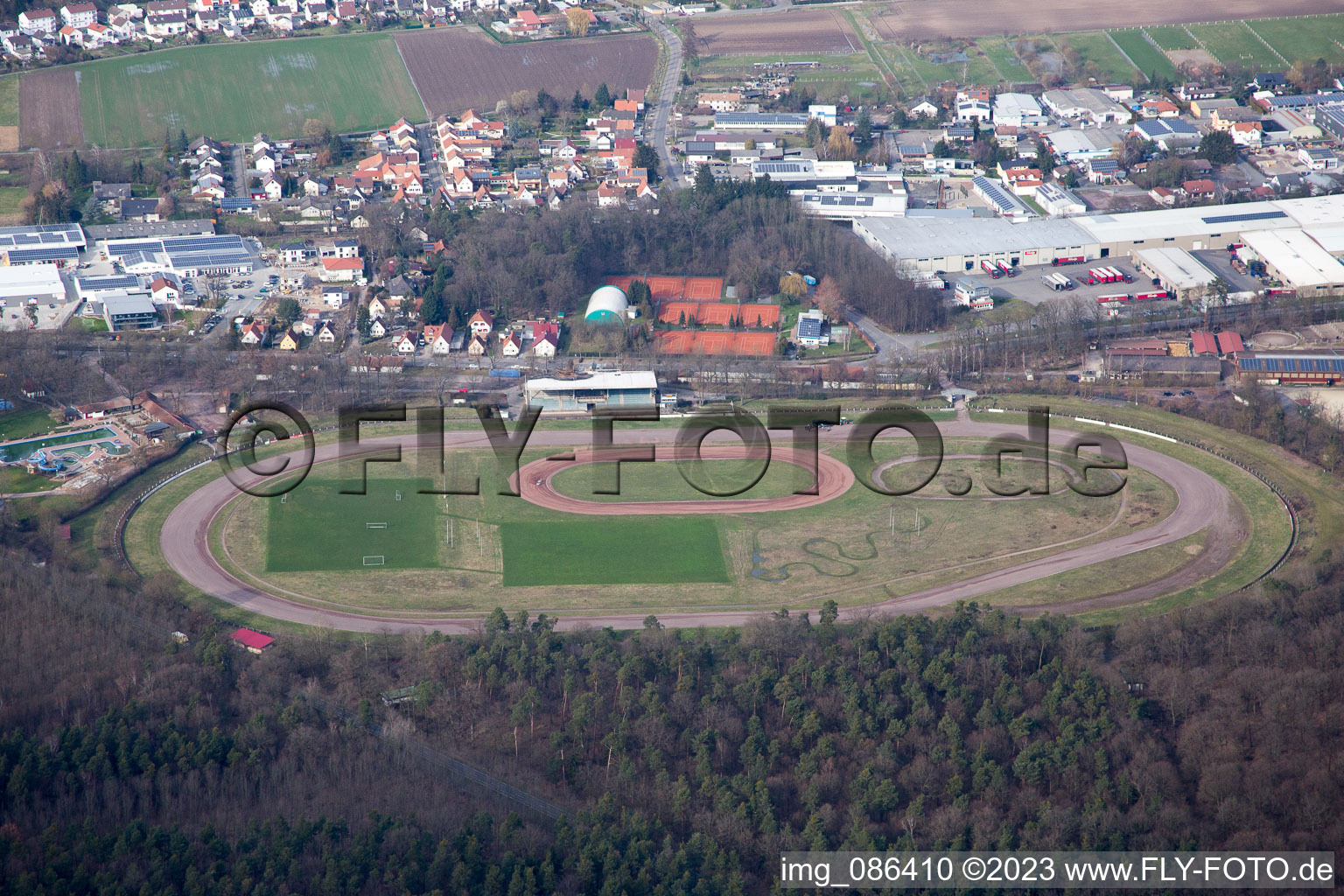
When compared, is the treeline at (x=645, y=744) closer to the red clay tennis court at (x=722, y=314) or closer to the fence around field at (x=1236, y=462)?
the fence around field at (x=1236, y=462)

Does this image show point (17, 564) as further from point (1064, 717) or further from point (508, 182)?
point (508, 182)

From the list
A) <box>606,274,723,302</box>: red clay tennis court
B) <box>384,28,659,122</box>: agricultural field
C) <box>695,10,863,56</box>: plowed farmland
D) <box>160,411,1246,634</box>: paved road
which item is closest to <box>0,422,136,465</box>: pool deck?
<box>160,411,1246,634</box>: paved road

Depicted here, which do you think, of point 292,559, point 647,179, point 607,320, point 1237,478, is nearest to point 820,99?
point 647,179

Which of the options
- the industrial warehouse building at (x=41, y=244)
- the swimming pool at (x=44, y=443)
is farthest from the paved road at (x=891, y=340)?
the industrial warehouse building at (x=41, y=244)

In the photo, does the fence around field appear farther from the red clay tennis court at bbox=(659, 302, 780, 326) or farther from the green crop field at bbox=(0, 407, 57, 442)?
the green crop field at bbox=(0, 407, 57, 442)

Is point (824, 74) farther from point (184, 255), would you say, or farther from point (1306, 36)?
point (184, 255)
